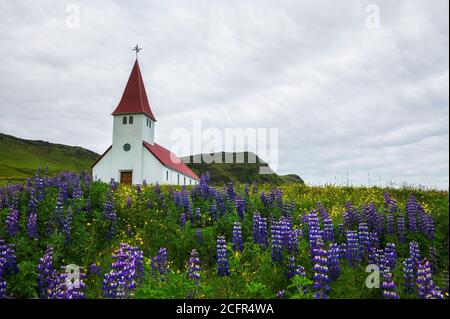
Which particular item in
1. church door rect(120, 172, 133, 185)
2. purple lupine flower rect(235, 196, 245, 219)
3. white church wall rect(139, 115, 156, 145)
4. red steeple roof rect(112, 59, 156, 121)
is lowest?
purple lupine flower rect(235, 196, 245, 219)

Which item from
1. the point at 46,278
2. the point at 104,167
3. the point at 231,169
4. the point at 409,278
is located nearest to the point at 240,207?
the point at 409,278

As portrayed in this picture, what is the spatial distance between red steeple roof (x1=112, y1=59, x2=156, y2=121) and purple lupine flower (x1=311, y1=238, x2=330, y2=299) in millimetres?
41114

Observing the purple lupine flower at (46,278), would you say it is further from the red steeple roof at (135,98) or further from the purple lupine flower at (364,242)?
the red steeple roof at (135,98)

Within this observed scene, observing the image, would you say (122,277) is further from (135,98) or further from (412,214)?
(135,98)

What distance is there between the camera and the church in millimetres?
43469

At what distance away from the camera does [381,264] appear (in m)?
5.95

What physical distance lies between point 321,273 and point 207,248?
3.70 m

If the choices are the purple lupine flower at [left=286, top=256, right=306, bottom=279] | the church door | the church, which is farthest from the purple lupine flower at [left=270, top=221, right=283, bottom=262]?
the church door

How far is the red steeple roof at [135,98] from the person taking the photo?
45.3 meters

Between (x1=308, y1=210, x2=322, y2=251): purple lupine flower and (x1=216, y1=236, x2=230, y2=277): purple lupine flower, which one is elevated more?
(x1=308, y1=210, x2=322, y2=251): purple lupine flower

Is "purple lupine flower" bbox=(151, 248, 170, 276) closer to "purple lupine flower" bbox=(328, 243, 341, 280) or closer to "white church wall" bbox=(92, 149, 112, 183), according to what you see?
"purple lupine flower" bbox=(328, 243, 341, 280)

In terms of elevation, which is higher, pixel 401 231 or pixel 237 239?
pixel 401 231

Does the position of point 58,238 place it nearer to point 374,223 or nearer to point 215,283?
point 215,283

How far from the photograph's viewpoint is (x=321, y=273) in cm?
526
